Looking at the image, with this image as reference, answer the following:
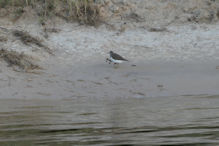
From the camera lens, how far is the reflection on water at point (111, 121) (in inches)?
157

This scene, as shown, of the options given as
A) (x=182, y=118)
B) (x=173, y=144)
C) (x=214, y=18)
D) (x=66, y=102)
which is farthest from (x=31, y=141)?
(x=214, y=18)

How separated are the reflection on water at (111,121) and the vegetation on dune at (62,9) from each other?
3652 millimetres

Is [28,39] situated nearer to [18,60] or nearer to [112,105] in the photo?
[18,60]

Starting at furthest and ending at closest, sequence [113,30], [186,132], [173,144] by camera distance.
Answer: [113,30]
[186,132]
[173,144]

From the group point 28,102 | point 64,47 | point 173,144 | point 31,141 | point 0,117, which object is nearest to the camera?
point 173,144

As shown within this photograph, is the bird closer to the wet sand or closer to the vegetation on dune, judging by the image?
the wet sand

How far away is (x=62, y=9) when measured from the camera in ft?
38.7

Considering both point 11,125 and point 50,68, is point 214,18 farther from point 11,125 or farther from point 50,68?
point 11,125

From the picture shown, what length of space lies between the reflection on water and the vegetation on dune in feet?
12.0

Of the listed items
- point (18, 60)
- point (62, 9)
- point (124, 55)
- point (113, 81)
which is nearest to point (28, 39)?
point (18, 60)

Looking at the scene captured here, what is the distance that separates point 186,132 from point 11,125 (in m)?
1.87

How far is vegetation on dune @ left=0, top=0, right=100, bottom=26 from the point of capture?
1157 centimetres

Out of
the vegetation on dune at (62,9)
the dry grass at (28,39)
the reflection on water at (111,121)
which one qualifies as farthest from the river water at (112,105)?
the vegetation on dune at (62,9)

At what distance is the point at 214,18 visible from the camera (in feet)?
39.3
